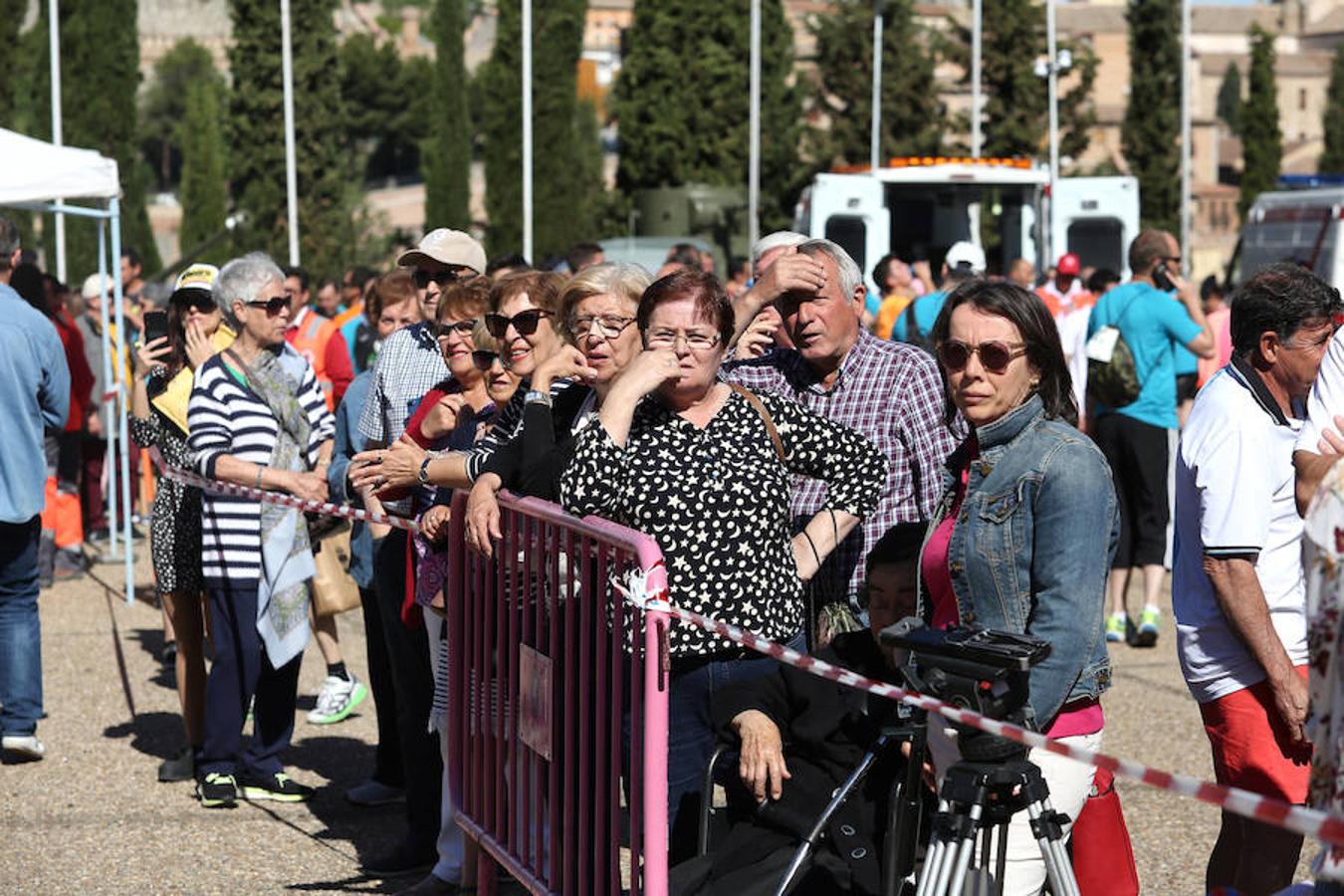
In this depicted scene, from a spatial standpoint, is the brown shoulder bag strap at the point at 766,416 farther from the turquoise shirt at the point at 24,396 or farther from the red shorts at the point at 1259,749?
the turquoise shirt at the point at 24,396

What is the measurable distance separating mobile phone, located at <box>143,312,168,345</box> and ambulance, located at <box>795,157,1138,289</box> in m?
11.3

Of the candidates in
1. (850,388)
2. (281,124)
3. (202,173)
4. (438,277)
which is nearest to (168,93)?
(202,173)

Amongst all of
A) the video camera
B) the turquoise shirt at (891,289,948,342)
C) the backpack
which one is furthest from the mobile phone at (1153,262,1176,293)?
the video camera

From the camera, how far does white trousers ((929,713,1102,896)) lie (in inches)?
155

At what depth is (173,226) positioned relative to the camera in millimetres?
99250

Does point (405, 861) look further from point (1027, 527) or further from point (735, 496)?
point (1027, 527)

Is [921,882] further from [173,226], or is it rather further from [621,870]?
[173,226]

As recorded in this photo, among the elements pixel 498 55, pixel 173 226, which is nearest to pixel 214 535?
pixel 498 55

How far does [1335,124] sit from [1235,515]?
268ft

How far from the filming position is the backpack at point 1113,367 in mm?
10492

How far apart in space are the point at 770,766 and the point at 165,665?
6.73 meters

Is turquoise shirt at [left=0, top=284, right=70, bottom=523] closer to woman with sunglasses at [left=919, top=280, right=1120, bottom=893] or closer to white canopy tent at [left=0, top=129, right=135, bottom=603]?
white canopy tent at [left=0, top=129, right=135, bottom=603]

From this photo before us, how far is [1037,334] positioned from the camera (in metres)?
4.22

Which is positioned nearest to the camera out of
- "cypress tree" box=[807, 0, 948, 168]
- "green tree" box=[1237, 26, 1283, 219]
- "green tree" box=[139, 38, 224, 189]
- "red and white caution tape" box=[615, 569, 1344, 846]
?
"red and white caution tape" box=[615, 569, 1344, 846]
